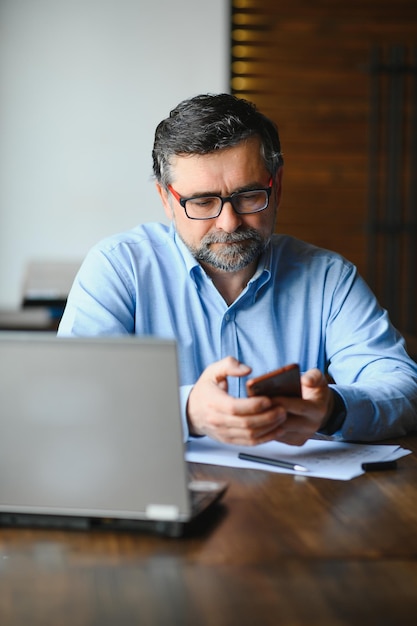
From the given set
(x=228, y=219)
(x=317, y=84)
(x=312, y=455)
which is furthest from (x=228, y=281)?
(x=317, y=84)

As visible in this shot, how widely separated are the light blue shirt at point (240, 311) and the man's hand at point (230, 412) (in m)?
0.49

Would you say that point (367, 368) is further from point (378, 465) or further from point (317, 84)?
point (317, 84)

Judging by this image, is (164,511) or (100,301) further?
(100,301)

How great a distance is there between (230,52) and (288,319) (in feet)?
9.58

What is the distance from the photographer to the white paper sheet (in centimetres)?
145

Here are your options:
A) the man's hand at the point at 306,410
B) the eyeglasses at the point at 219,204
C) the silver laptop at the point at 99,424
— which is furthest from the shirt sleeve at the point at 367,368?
the silver laptop at the point at 99,424

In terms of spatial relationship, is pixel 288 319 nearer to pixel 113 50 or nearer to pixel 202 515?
pixel 202 515

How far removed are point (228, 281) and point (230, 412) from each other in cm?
70

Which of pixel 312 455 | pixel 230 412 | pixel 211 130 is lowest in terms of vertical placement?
pixel 312 455

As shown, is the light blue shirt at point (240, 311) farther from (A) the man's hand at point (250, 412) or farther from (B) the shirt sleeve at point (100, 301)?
(A) the man's hand at point (250, 412)

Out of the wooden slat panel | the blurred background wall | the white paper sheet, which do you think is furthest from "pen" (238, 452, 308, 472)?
the blurred background wall

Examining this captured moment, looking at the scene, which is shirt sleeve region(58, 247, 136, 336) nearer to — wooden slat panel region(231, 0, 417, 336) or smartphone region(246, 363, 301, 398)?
smartphone region(246, 363, 301, 398)

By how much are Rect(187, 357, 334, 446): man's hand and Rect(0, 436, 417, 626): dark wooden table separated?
0.15m

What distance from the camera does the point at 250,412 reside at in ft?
4.62
